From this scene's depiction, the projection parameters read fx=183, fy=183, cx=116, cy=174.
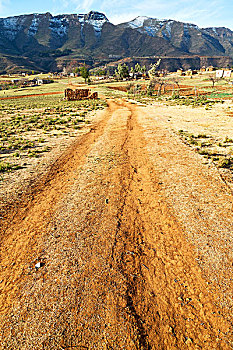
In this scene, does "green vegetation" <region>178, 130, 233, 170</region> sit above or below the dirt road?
above

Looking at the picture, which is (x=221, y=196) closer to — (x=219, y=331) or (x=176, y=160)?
(x=176, y=160)

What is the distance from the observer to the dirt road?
3977mm

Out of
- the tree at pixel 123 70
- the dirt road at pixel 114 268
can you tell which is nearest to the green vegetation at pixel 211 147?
the dirt road at pixel 114 268

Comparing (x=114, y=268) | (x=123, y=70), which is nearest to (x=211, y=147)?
(x=114, y=268)

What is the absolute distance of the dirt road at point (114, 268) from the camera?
13.0ft

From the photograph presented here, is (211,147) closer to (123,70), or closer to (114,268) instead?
(114,268)

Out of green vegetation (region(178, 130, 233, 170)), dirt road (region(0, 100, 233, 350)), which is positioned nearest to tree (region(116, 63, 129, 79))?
green vegetation (region(178, 130, 233, 170))

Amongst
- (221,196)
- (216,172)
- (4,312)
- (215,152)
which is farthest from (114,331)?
(215,152)

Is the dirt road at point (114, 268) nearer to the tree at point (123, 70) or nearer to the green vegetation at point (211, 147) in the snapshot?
the green vegetation at point (211, 147)

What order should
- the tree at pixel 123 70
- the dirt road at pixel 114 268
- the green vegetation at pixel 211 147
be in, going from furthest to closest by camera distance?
the tree at pixel 123 70, the green vegetation at pixel 211 147, the dirt road at pixel 114 268

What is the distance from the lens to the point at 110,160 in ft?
42.0

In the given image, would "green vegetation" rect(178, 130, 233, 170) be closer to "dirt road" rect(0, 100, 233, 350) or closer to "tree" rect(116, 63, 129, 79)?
"dirt road" rect(0, 100, 233, 350)

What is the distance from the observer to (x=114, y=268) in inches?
210

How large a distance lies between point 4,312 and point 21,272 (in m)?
1.07
